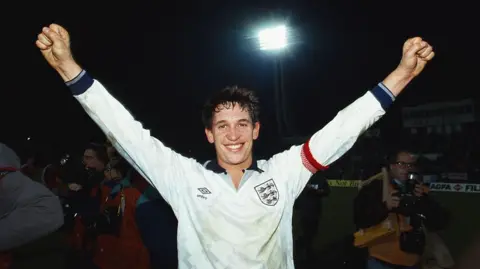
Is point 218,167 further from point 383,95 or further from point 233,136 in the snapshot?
point 383,95

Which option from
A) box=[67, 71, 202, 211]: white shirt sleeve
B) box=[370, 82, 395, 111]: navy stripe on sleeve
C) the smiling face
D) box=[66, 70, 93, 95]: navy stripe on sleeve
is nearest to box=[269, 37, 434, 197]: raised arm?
box=[370, 82, 395, 111]: navy stripe on sleeve

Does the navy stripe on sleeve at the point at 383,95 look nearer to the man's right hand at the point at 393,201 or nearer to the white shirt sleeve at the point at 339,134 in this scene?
the white shirt sleeve at the point at 339,134

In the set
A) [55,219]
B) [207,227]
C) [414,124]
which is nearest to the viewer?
[207,227]

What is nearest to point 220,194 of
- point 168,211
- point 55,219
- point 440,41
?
point 55,219

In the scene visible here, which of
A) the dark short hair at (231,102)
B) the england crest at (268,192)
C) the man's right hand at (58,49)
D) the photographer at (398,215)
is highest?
the man's right hand at (58,49)

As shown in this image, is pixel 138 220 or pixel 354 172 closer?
pixel 138 220

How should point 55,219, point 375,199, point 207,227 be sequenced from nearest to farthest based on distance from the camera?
point 207,227
point 55,219
point 375,199

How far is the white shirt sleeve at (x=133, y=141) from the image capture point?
209 cm

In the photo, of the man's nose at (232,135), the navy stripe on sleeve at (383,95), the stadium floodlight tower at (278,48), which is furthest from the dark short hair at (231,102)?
the stadium floodlight tower at (278,48)

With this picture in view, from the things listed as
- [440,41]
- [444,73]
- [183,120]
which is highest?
[440,41]

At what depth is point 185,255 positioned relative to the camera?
89.0 inches

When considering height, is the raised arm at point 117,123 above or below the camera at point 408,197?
above

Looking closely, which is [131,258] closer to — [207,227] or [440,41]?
[207,227]

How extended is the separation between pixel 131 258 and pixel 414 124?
16440 millimetres
